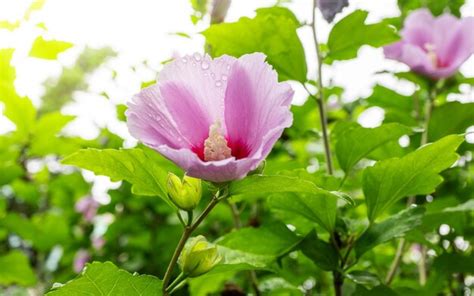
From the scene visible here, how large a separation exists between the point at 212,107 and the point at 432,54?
74 centimetres

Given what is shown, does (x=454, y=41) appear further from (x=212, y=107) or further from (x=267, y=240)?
(x=212, y=107)

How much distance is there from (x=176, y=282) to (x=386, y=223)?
36cm

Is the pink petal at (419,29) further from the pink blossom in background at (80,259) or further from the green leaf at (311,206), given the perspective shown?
the pink blossom in background at (80,259)

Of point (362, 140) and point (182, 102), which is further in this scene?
point (362, 140)

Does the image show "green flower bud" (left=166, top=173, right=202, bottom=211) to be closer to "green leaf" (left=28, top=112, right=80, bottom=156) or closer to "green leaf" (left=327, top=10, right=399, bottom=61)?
"green leaf" (left=327, top=10, right=399, bottom=61)

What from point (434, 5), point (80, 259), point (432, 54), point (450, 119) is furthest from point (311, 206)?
point (80, 259)

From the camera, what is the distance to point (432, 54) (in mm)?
1268

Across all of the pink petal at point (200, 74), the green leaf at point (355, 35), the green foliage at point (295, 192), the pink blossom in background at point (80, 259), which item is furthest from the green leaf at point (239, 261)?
the pink blossom in background at point (80, 259)

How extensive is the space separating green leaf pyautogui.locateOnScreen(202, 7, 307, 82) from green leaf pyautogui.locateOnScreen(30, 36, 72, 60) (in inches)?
24.1

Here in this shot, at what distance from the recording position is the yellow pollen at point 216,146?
Answer: 2.21 feet

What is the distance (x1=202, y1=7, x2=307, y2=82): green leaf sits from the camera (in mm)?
960

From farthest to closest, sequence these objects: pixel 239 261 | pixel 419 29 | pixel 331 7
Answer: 1. pixel 419 29
2. pixel 331 7
3. pixel 239 261

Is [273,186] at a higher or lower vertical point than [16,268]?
higher

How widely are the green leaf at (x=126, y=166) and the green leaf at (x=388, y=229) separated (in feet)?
1.06
